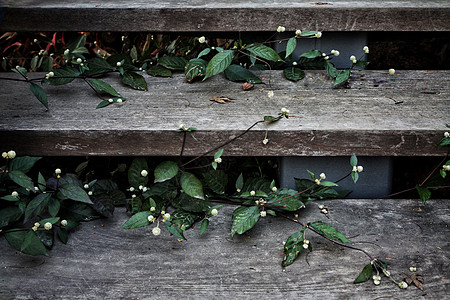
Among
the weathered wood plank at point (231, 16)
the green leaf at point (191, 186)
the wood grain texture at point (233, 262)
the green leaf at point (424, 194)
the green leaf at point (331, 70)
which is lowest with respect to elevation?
the wood grain texture at point (233, 262)

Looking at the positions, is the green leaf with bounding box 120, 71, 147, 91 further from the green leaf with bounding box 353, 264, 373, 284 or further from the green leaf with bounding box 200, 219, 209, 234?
the green leaf with bounding box 353, 264, 373, 284

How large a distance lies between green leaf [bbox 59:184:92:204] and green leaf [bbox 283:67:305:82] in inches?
29.8

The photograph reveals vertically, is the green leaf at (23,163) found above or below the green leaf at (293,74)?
below

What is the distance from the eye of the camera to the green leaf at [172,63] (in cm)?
138

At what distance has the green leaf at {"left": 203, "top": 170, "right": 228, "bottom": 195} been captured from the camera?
1.13 m

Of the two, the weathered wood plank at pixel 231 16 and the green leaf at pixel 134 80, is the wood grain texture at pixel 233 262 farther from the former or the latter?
the weathered wood plank at pixel 231 16

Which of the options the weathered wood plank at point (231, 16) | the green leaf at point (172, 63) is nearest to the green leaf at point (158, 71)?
the green leaf at point (172, 63)

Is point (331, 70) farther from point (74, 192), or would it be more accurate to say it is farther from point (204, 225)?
point (74, 192)

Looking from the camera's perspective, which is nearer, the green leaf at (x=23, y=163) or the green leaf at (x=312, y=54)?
the green leaf at (x=23, y=163)

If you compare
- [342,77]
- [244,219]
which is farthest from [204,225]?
[342,77]

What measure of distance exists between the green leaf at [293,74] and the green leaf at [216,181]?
44 centimetres

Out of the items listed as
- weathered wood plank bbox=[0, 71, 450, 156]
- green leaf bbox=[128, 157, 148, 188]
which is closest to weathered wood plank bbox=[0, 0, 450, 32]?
weathered wood plank bbox=[0, 71, 450, 156]

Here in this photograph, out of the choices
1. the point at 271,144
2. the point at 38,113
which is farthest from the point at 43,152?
the point at 271,144

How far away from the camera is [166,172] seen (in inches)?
40.4
